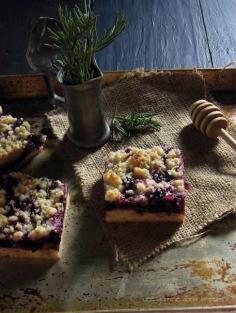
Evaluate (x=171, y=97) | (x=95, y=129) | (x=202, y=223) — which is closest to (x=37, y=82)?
(x=95, y=129)

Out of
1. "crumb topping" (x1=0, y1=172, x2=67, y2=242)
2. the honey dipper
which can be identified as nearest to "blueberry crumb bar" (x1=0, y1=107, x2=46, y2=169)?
"crumb topping" (x1=0, y1=172, x2=67, y2=242)

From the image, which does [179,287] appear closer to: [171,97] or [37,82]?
[171,97]

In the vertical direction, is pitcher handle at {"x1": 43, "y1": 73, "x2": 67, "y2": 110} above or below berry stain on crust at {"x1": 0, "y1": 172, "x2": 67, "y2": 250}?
above

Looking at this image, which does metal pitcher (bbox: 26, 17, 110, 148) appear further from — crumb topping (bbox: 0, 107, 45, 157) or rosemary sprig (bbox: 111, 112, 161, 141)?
crumb topping (bbox: 0, 107, 45, 157)

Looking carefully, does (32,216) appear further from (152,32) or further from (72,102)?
(152,32)

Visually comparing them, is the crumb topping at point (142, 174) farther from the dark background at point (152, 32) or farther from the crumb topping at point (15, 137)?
the dark background at point (152, 32)
